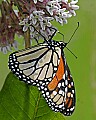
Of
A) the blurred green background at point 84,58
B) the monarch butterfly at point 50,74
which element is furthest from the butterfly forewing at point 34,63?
the blurred green background at point 84,58

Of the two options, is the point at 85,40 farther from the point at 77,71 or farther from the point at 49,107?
the point at 49,107

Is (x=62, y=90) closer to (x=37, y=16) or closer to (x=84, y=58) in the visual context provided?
(x=37, y=16)

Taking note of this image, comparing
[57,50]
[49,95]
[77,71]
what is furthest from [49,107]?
[77,71]

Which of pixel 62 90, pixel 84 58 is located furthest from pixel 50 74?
pixel 84 58

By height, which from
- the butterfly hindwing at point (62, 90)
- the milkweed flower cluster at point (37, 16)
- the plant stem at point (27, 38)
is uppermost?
the milkweed flower cluster at point (37, 16)

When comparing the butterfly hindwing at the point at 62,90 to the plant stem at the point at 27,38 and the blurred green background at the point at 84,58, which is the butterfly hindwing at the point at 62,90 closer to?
Answer: the plant stem at the point at 27,38

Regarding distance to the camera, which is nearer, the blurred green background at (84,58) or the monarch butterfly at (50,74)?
the monarch butterfly at (50,74)
